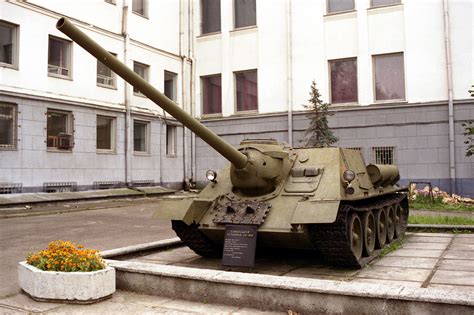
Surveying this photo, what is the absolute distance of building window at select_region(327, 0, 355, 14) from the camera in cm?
1899

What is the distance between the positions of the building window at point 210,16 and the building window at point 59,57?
6.99 metres

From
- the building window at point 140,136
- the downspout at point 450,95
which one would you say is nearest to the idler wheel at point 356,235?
the downspout at point 450,95

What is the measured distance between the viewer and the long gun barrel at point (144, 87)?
488 centimetres

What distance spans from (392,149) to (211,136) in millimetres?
13175

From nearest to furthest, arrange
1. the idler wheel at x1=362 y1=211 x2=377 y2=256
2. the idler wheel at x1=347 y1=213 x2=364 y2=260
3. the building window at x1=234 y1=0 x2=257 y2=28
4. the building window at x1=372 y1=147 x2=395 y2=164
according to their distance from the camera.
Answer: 1. the idler wheel at x1=347 y1=213 x2=364 y2=260
2. the idler wheel at x1=362 y1=211 x2=377 y2=256
3. the building window at x1=372 y1=147 x2=395 y2=164
4. the building window at x1=234 y1=0 x2=257 y2=28

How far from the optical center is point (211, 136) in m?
6.13

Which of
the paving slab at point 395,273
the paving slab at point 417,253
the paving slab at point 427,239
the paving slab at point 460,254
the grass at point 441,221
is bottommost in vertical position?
the paving slab at point 395,273

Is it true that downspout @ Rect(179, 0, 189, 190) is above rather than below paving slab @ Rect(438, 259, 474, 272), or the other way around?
above

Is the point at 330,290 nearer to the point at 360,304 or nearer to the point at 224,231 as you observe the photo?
the point at 360,304

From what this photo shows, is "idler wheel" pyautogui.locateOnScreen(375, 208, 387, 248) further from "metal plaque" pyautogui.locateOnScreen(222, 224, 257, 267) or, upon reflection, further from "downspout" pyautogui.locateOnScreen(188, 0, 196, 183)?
"downspout" pyautogui.locateOnScreen(188, 0, 196, 183)

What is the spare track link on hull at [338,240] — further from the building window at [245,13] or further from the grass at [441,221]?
the building window at [245,13]

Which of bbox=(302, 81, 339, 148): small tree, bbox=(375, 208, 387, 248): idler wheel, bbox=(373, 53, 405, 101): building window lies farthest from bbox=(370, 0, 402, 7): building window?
bbox=(375, 208, 387, 248): idler wheel

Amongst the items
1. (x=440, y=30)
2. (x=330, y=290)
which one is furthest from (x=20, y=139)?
(x=440, y=30)

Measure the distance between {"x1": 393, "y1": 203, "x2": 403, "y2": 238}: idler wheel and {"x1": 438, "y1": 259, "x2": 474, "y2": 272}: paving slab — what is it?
6.51 ft
